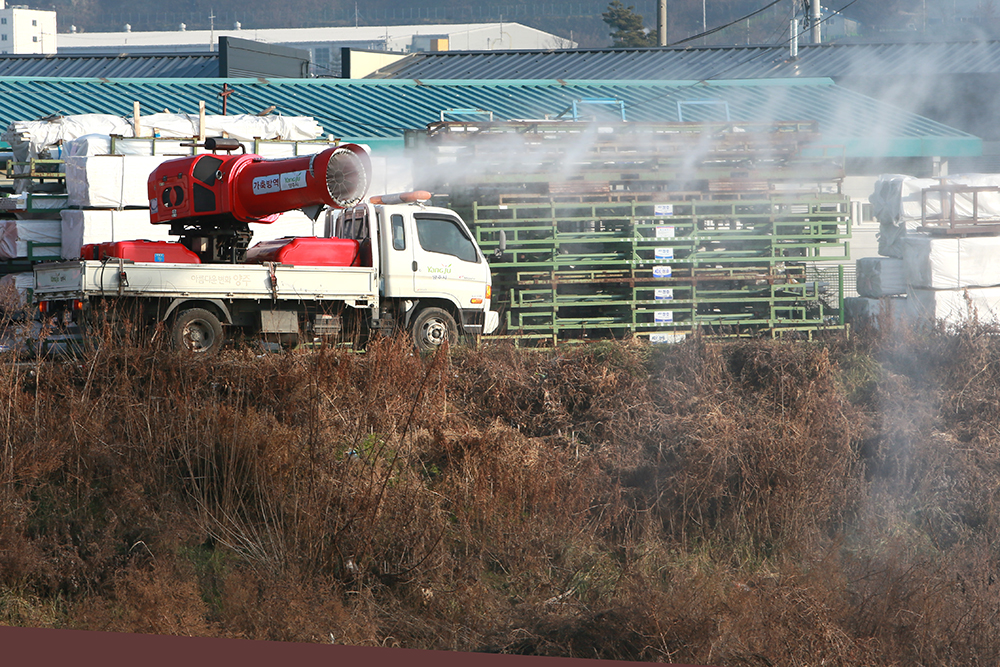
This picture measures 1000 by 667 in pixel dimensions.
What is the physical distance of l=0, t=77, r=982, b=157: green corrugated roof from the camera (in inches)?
847

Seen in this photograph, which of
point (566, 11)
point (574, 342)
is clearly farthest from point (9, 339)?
point (566, 11)

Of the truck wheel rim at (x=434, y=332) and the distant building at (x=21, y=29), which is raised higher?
the distant building at (x=21, y=29)

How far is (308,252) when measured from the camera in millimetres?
12461

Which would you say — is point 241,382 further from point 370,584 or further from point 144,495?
point 370,584

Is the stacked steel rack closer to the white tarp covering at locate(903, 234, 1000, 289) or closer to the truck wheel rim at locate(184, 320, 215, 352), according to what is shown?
the white tarp covering at locate(903, 234, 1000, 289)

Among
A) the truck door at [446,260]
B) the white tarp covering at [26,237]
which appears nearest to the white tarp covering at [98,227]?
the white tarp covering at [26,237]

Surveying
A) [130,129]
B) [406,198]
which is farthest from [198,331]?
[130,129]

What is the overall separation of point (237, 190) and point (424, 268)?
2.84 metres

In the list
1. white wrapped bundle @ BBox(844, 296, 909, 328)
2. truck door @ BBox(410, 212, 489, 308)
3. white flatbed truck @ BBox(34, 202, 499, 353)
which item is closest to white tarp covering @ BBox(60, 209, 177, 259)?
white flatbed truck @ BBox(34, 202, 499, 353)

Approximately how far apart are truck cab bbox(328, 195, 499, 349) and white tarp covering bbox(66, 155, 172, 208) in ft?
9.78

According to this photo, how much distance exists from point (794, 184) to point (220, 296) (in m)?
9.17

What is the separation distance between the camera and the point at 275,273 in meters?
11.9

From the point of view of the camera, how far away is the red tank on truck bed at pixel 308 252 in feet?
40.3

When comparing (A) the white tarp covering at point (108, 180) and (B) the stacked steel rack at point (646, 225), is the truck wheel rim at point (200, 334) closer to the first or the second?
(A) the white tarp covering at point (108, 180)
